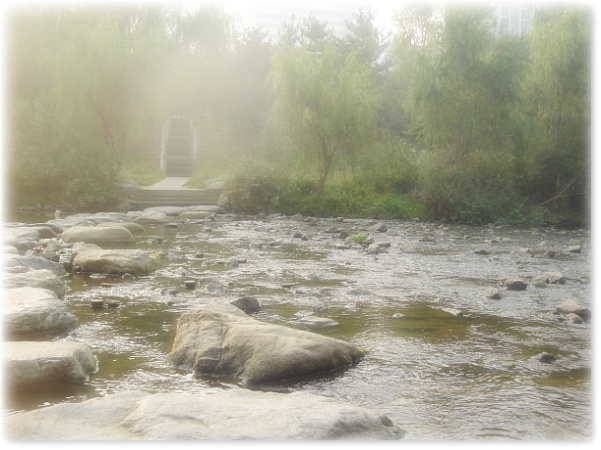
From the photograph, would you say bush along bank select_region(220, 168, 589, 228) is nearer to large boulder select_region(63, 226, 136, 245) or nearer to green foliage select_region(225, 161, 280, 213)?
green foliage select_region(225, 161, 280, 213)

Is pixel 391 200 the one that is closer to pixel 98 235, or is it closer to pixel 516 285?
pixel 98 235

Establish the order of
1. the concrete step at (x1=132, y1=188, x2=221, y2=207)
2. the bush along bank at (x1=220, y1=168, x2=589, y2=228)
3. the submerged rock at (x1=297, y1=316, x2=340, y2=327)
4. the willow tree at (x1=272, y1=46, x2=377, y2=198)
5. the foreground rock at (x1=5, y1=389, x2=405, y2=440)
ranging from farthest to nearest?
the concrete step at (x1=132, y1=188, x2=221, y2=207) → the willow tree at (x1=272, y1=46, x2=377, y2=198) → the bush along bank at (x1=220, y1=168, x2=589, y2=228) → the submerged rock at (x1=297, y1=316, x2=340, y2=327) → the foreground rock at (x1=5, y1=389, x2=405, y2=440)

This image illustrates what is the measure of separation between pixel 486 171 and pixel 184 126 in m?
23.8

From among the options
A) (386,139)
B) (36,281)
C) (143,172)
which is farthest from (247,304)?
(143,172)

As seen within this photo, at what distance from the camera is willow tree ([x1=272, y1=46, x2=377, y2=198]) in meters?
22.2

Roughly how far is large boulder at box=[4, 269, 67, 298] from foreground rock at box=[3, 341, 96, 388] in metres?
2.33

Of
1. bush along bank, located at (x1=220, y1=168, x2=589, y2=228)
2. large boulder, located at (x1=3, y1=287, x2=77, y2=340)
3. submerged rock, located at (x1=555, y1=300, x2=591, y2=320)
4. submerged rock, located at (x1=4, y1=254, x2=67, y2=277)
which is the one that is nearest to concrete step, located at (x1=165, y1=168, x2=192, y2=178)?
bush along bank, located at (x1=220, y1=168, x2=589, y2=228)

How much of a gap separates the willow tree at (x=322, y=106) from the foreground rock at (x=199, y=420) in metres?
18.7

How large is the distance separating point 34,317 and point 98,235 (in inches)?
298

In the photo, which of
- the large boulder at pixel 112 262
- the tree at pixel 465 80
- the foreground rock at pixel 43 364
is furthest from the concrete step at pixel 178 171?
the foreground rock at pixel 43 364

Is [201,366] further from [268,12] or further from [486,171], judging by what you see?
[268,12]

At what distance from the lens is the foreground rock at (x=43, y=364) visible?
4492mm

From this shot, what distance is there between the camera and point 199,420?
11.9ft

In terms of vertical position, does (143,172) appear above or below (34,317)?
above
